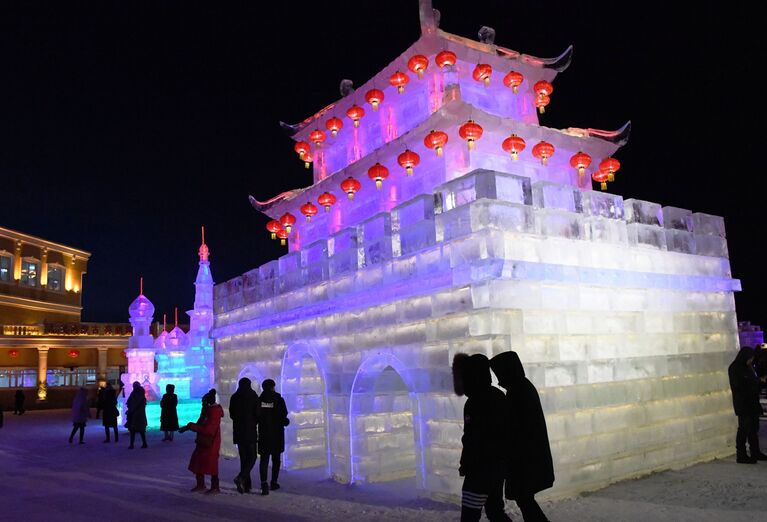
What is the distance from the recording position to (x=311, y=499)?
7.80 metres

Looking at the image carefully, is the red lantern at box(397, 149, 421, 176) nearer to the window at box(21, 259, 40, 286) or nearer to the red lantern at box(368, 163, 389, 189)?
the red lantern at box(368, 163, 389, 189)

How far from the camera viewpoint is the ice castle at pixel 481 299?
700 cm

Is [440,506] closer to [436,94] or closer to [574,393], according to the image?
[574,393]

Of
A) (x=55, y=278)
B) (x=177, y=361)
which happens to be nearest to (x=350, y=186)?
(x=177, y=361)

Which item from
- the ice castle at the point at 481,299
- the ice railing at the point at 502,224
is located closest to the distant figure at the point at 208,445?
the ice castle at the point at 481,299

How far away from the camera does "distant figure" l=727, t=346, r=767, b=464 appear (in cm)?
830

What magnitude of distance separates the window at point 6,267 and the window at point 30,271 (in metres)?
1.02

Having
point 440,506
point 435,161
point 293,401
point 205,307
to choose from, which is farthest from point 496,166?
point 205,307

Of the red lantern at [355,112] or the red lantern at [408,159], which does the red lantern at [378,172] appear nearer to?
the red lantern at [408,159]

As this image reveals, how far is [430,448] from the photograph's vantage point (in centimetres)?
717

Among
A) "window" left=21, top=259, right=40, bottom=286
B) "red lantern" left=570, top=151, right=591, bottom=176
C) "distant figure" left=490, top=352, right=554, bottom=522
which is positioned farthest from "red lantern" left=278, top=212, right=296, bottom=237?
"window" left=21, top=259, right=40, bottom=286

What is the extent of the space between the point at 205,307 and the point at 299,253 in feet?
51.9

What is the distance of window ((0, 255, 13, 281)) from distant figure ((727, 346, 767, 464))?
41541 mm

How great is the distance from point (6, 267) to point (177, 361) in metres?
22.9
